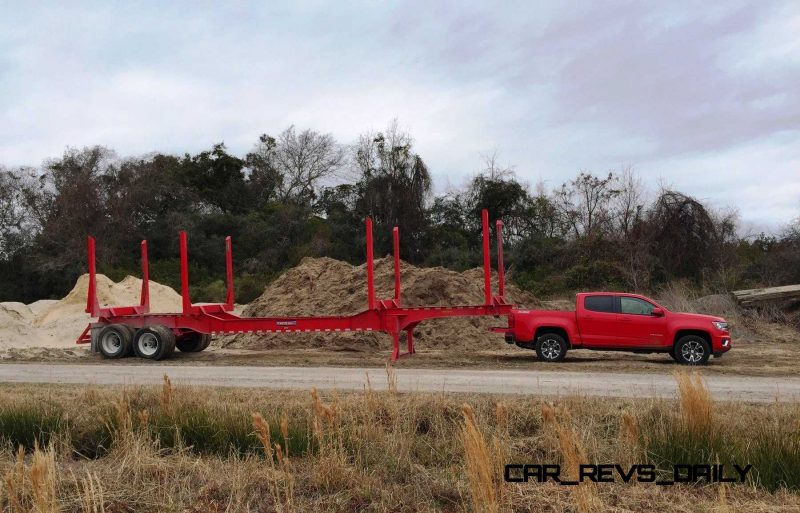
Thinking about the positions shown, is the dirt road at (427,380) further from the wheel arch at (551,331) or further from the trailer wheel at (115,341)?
the wheel arch at (551,331)

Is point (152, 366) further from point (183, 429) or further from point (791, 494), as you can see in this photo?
point (791, 494)

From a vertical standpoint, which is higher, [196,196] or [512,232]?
[196,196]

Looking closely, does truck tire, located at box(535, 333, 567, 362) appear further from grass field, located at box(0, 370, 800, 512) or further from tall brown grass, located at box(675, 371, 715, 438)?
tall brown grass, located at box(675, 371, 715, 438)

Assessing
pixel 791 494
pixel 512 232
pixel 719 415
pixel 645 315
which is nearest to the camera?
pixel 791 494

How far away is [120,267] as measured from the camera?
4281 centimetres

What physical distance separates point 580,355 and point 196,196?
114 feet

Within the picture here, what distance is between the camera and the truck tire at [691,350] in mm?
15781

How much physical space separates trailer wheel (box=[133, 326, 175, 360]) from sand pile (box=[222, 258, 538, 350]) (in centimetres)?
397

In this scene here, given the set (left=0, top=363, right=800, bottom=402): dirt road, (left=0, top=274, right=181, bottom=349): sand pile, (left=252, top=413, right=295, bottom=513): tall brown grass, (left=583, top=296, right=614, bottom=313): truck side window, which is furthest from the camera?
(left=0, top=274, right=181, bottom=349): sand pile

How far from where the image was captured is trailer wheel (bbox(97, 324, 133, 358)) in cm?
1861

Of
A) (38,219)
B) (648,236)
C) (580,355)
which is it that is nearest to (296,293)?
(580,355)

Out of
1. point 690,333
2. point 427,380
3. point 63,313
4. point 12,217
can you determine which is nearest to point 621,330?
point 690,333

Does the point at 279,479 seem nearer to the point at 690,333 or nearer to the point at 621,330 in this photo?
the point at 621,330

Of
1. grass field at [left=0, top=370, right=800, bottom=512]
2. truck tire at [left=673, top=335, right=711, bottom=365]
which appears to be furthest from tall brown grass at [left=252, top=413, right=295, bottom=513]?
truck tire at [left=673, top=335, right=711, bottom=365]
